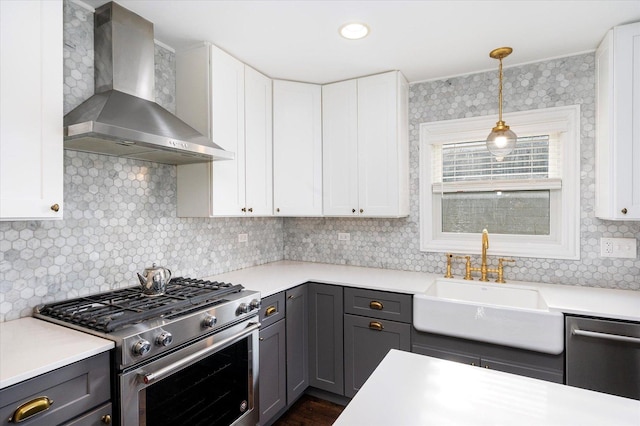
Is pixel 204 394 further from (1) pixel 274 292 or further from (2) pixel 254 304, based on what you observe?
(1) pixel 274 292

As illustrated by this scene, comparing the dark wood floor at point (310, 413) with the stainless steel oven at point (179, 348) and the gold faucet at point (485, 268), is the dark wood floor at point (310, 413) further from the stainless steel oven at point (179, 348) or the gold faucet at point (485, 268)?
the gold faucet at point (485, 268)

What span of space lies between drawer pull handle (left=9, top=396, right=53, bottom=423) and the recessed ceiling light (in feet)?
7.14

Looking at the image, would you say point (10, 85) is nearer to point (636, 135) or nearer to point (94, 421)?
point (94, 421)

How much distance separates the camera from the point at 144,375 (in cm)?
140

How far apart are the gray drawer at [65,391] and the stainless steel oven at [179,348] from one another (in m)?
0.05

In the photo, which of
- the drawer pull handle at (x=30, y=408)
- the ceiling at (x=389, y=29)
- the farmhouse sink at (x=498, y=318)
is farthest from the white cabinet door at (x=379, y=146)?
the drawer pull handle at (x=30, y=408)

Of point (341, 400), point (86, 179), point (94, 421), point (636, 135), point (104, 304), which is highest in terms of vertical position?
point (636, 135)

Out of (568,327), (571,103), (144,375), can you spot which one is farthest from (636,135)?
(144,375)

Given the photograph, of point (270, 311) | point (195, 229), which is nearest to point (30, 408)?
point (270, 311)

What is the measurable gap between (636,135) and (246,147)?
2.38 metres

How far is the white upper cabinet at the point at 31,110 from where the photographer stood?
1.30 meters

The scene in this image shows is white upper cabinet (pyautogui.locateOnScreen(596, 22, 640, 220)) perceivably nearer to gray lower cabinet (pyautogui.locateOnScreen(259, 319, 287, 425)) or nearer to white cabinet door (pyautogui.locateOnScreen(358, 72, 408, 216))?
white cabinet door (pyautogui.locateOnScreen(358, 72, 408, 216))

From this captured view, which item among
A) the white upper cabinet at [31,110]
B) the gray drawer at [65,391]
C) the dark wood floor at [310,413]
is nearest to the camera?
the gray drawer at [65,391]

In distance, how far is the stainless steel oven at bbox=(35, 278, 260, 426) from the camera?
1.38 m
